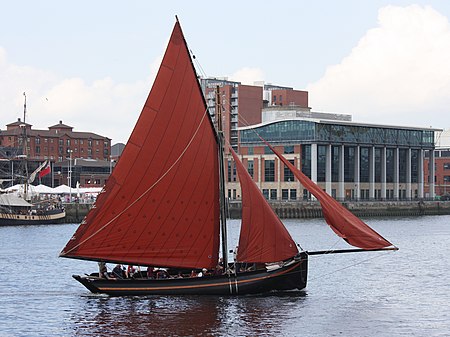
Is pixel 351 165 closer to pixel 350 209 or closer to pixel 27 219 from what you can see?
pixel 350 209

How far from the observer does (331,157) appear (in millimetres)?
179500

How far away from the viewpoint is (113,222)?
164ft

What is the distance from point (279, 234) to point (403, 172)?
150 metres

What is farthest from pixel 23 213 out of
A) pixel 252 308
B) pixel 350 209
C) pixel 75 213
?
pixel 252 308

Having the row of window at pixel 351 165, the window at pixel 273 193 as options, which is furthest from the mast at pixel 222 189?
the window at pixel 273 193

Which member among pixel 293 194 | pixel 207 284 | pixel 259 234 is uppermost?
pixel 293 194

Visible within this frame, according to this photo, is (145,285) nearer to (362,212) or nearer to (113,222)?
(113,222)

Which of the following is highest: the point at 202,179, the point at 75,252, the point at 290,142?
the point at 290,142

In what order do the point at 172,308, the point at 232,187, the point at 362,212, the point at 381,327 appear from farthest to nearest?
the point at 232,187
the point at 362,212
the point at 172,308
the point at 381,327

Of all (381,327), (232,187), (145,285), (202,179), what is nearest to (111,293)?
(145,285)

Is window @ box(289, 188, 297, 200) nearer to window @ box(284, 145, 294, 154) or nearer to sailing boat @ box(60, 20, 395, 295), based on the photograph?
window @ box(284, 145, 294, 154)

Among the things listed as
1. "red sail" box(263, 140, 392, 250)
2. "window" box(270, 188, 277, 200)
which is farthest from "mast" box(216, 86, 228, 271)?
"window" box(270, 188, 277, 200)

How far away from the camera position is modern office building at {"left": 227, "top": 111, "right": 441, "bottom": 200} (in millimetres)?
177500

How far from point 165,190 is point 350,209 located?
123 m
